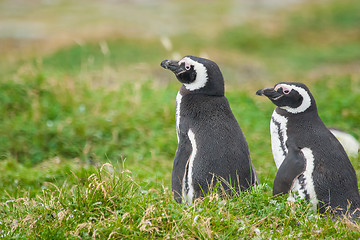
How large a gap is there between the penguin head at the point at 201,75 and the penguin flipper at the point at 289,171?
81 centimetres

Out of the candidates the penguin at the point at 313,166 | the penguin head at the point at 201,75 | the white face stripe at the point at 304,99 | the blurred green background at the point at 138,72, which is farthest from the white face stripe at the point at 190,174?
the white face stripe at the point at 304,99

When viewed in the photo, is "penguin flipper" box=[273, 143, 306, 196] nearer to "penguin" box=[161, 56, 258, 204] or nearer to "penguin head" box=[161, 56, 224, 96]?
"penguin" box=[161, 56, 258, 204]

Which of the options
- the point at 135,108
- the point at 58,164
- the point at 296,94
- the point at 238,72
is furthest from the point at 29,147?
the point at 238,72

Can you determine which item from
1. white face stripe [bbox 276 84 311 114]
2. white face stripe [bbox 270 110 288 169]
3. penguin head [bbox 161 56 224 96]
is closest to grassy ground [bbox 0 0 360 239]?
white face stripe [bbox 270 110 288 169]

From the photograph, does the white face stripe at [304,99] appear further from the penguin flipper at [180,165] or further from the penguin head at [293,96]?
the penguin flipper at [180,165]

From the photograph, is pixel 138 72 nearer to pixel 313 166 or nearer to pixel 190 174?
pixel 190 174

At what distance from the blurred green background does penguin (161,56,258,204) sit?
22.8 inches

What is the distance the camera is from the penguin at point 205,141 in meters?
3.91

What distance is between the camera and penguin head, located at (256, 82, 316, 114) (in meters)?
3.98

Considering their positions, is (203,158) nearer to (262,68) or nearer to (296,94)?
(296,94)

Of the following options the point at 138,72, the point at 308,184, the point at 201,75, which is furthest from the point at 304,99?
the point at 138,72

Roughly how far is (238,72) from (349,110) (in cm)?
677

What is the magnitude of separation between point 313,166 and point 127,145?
3.57m

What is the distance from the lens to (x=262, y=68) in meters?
15.3
